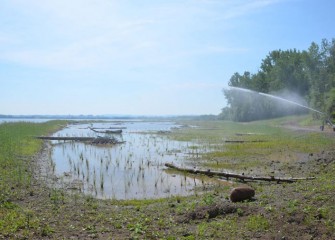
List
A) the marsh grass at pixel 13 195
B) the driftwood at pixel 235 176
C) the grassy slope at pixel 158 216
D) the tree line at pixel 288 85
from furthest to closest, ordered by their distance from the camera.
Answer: the tree line at pixel 288 85 → the driftwood at pixel 235 176 → the marsh grass at pixel 13 195 → the grassy slope at pixel 158 216

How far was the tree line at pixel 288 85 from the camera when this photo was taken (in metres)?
74.1

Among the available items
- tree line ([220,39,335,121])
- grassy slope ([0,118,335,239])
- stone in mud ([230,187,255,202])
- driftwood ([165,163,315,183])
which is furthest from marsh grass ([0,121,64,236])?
tree line ([220,39,335,121])

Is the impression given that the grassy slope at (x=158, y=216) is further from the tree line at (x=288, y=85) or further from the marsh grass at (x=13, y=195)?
the tree line at (x=288, y=85)

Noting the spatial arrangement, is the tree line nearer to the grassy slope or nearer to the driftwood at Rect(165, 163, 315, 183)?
the driftwood at Rect(165, 163, 315, 183)

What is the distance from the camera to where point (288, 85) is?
95750 mm

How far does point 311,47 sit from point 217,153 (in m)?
61.3

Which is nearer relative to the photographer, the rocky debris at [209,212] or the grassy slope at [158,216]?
the grassy slope at [158,216]

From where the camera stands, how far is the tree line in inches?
2918

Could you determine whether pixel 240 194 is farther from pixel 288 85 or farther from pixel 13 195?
pixel 288 85

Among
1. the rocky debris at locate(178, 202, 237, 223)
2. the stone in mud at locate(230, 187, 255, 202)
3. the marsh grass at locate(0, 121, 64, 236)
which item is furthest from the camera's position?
the stone in mud at locate(230, 187, 255, 202)

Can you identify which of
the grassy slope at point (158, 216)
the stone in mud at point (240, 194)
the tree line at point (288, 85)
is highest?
the tree line at point (288, 85)

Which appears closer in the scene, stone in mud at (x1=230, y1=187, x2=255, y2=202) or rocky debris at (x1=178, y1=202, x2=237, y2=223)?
rocky debris at (x1=178, y1=202, x2=237, y2=223)

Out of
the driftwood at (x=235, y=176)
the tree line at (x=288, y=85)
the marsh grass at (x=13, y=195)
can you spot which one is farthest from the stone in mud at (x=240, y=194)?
the tree line at (x=288, y=85)

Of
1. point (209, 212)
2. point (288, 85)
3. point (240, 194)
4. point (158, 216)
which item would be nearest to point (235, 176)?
point (240, 194)
